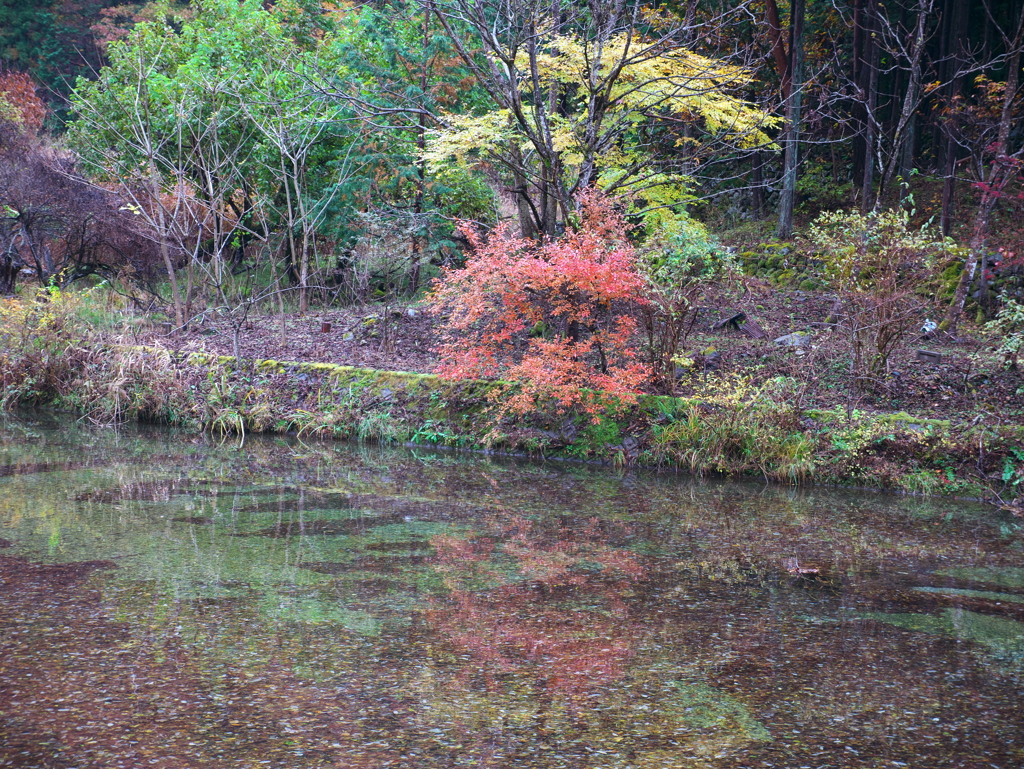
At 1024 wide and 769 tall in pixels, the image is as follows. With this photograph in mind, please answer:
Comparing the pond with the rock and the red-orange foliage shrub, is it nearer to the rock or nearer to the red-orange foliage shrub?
the red-orange foliage shrub

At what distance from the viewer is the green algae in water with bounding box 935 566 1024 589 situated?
20.9ft

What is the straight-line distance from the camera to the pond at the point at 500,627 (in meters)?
3.77

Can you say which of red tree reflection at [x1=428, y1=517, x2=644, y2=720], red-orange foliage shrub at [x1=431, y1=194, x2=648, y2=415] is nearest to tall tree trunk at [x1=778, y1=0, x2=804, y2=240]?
red-orange foliage shrub at [x1=431, y1=194, x2=648, y2=415]

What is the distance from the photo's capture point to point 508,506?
8.60m

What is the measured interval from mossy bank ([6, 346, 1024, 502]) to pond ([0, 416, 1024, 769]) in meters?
0.72

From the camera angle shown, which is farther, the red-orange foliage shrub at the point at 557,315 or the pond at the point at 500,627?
the red-orange foliage shrub at the point at 557,315

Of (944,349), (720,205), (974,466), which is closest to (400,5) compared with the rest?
(720,205)

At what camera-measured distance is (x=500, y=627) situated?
5.22 meters

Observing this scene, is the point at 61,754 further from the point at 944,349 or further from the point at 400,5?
the point at 400,5

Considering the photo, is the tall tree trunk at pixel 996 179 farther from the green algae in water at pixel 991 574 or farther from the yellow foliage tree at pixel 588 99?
the green algae in water at pixel 991 574

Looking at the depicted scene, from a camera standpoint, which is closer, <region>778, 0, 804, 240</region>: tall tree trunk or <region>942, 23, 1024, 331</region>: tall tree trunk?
<region>942, 23, 1024, 331</region>: tall tree trunk

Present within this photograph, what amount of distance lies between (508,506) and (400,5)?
14.2m

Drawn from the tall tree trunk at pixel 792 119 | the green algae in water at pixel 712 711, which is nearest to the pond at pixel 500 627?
the green algae in water at pixel 712 711

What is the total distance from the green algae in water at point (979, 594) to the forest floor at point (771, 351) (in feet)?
13.3
